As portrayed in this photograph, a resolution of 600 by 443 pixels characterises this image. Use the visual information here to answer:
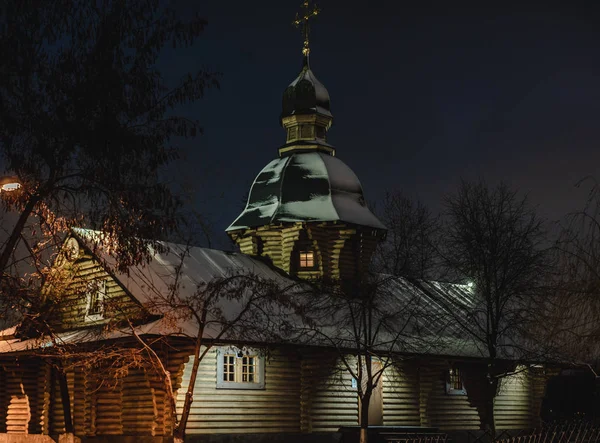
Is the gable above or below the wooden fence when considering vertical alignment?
above

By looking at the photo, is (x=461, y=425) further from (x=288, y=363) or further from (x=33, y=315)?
(x=33, y=315)

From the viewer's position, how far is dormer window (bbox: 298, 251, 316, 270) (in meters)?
32.8

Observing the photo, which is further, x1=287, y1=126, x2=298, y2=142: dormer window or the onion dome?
x1=287, y1=126, x2=298, y2=142: dormer window

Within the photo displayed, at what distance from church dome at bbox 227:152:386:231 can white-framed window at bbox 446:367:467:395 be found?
6110 millimetres

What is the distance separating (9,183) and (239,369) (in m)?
11.8

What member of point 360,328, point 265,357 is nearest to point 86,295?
point 265,357

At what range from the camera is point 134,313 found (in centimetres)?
2377

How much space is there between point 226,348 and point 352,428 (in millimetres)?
4607

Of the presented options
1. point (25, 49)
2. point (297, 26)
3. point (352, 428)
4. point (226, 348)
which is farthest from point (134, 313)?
point (297, 26)

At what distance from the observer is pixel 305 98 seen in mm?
36125

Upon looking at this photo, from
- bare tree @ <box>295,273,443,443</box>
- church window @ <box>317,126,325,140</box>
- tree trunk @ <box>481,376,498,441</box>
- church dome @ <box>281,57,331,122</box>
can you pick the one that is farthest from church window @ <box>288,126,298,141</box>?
tree trunk @ <box>481,376,498,441</box>

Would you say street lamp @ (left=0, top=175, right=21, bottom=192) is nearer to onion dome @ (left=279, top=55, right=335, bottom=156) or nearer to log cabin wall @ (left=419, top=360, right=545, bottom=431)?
log cabin wall @ (left=419, top=360, right=545, bottom=431)

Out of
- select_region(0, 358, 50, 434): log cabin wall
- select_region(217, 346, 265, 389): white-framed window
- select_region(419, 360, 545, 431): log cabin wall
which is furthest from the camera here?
select_region(419, 360, 545, 431): log cabin wall

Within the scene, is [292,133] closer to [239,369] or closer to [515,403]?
[239,369]
